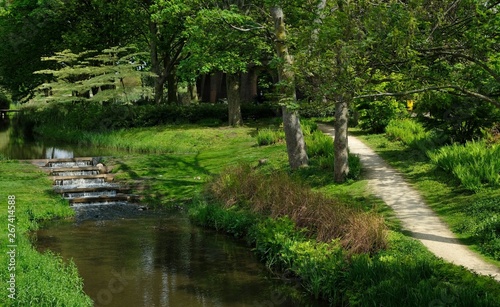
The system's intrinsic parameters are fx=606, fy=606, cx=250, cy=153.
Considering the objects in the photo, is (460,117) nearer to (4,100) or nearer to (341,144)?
(341,144)

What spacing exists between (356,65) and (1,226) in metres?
9.50

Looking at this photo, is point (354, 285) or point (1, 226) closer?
point (354, 285)

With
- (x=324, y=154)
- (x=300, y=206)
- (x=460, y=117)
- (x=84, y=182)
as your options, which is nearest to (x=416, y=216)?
(x=300, y=206)

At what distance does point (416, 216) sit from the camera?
46.7ft

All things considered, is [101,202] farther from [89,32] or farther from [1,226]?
[89,32]

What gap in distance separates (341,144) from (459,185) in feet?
11.7

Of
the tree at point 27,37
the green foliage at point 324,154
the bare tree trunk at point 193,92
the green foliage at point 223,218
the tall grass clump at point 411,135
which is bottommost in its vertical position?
the green foliage at point 223,218

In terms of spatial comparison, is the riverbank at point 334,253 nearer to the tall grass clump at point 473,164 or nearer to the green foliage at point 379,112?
the tall grass clump at point 473,164

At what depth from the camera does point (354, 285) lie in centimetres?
1041

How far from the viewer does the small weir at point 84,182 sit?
68.1 ft

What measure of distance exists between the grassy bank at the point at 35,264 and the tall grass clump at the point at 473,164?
9618 millimetres

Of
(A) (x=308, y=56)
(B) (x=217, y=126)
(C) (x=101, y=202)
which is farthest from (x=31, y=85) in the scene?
(A) (x=308, y=56)

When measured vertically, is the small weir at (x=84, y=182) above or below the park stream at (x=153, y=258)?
above

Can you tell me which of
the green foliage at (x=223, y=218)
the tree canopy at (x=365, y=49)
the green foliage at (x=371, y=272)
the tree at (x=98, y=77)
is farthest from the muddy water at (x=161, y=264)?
the tree at (x=98, y=77)
